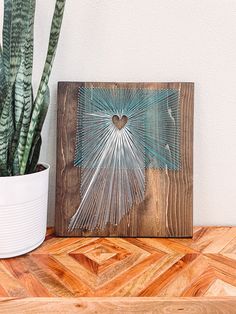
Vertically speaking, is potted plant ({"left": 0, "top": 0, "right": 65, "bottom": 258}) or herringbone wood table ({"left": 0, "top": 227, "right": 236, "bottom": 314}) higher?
potted plant ({"left": 0, "top": 0, "right": 65, "bottom": 258})

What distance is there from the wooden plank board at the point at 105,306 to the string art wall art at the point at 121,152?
9.7 inches

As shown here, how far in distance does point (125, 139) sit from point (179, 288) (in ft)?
1.17

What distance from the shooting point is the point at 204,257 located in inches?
26.7

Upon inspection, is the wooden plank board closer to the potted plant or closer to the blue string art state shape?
the potted plant

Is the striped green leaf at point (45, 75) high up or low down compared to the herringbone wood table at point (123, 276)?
up

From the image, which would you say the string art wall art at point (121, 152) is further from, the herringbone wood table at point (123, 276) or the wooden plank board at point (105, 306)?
the wooden plank board at point (105, 306)

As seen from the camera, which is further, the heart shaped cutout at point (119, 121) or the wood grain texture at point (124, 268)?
the heart shaped cutout at point (119, 121)

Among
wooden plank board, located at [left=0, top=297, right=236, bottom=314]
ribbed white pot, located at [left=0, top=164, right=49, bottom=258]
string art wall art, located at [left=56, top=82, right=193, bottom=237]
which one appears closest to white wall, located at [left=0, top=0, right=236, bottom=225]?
string art wall art, located at [left=56, top=82, right=193, bottom=237]

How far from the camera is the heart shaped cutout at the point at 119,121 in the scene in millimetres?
758

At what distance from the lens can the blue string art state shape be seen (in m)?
0.75

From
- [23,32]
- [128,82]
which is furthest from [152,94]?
[23,32]

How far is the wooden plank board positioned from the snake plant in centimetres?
27

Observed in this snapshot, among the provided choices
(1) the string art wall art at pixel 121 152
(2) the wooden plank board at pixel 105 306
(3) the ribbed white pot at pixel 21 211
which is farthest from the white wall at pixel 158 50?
(2) the wooden plank board at pixel 105 306

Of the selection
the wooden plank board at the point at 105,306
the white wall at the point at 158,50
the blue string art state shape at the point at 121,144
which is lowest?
the wooden plank board at the point at 105,306
